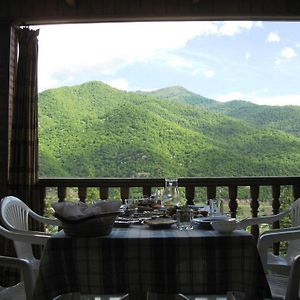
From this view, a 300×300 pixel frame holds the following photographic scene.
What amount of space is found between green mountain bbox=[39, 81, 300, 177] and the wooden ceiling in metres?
1.07

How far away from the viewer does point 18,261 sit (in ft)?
6.06

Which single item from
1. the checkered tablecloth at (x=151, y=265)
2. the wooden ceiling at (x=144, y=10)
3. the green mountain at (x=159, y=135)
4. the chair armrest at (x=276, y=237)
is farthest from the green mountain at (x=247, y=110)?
the checkered tablecloth at (x=151, y=265)

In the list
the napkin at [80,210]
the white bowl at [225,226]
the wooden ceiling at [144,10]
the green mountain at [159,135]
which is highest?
the wooden ceiling at [144,10]

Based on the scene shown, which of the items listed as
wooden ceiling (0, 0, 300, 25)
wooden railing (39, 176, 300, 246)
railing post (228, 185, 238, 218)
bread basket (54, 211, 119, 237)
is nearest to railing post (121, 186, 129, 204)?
wooden railing (39, 176, 300, 246)

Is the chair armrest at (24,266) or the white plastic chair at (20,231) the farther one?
the white plastic chair at (20,231)

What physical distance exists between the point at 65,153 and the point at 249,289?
3594mm

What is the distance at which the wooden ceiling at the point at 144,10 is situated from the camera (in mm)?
3848

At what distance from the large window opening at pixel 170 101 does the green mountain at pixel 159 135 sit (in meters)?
0.01

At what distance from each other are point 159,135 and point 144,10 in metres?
1.69

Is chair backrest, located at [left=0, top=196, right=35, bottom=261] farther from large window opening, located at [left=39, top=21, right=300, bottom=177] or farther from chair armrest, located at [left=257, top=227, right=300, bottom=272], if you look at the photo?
large window opening, located at [left=39, top=21, right=300, bottom=177]

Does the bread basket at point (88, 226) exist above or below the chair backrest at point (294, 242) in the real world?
above

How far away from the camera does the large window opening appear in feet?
16.1

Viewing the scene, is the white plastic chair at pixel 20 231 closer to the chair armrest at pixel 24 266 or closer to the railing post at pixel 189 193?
the chair armrest at pixel 24 266

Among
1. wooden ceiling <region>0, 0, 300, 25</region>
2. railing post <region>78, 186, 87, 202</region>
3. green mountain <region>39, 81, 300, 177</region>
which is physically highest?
wooden ceiling <region>0, 0, 300, 25</region>
